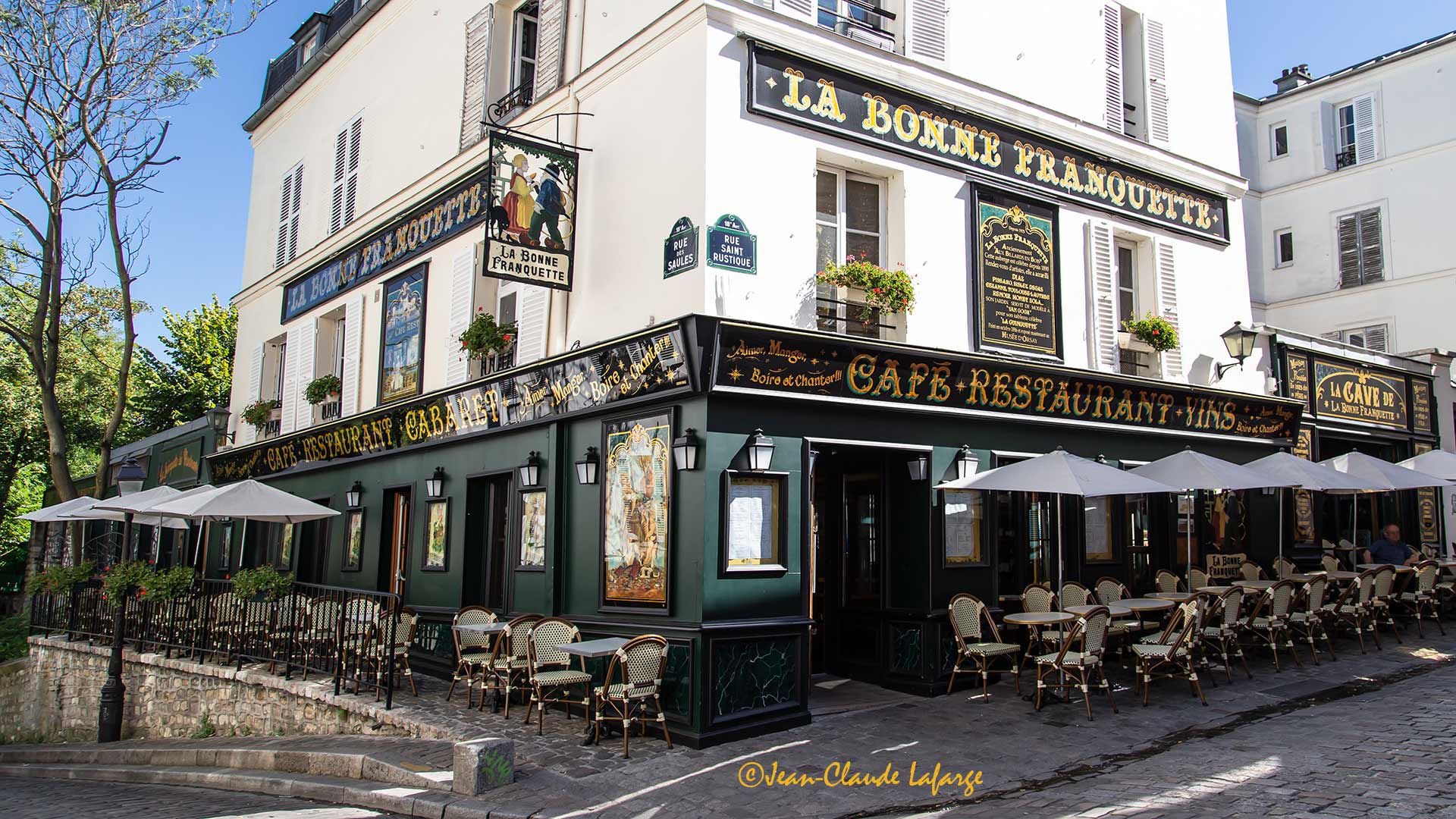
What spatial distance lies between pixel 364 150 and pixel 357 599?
8705 millimetres

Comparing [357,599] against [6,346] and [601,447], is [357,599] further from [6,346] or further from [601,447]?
[6,346]

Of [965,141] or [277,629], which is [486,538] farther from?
[965,141]

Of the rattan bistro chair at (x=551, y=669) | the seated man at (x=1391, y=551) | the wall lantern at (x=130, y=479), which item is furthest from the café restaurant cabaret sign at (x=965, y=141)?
the wall lantern at (x=130, y=479)

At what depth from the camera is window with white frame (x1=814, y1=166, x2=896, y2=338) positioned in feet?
30.8

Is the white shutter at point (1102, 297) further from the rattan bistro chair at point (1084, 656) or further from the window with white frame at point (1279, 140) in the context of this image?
the window with white frame at point (1279, 140)

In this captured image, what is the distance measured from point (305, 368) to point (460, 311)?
19.4ft

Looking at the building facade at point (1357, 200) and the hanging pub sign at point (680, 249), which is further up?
the building facade at point (1357, 200)

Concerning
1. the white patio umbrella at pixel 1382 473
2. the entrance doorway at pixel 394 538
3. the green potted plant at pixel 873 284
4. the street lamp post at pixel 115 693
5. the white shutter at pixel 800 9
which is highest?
the white shutter at pixel 800 9

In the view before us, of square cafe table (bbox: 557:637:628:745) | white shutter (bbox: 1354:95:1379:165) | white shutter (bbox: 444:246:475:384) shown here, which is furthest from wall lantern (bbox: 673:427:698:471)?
white shutter (bbox: 1354:95:1379:165)

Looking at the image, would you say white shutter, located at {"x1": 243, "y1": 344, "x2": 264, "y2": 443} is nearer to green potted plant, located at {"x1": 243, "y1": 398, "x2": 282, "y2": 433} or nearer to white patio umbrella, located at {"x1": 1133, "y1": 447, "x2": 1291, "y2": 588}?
green potted plant, located at {"x1": 243, "y1": 398, "x2": 282, "y2": 433}

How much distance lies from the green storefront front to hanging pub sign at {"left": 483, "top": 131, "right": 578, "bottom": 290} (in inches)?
39.3

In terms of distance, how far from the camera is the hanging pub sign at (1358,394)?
14.5m

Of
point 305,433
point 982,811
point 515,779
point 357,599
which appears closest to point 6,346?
point 305,433

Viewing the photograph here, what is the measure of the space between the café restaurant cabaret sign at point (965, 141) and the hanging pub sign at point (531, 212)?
2332 millimetres
